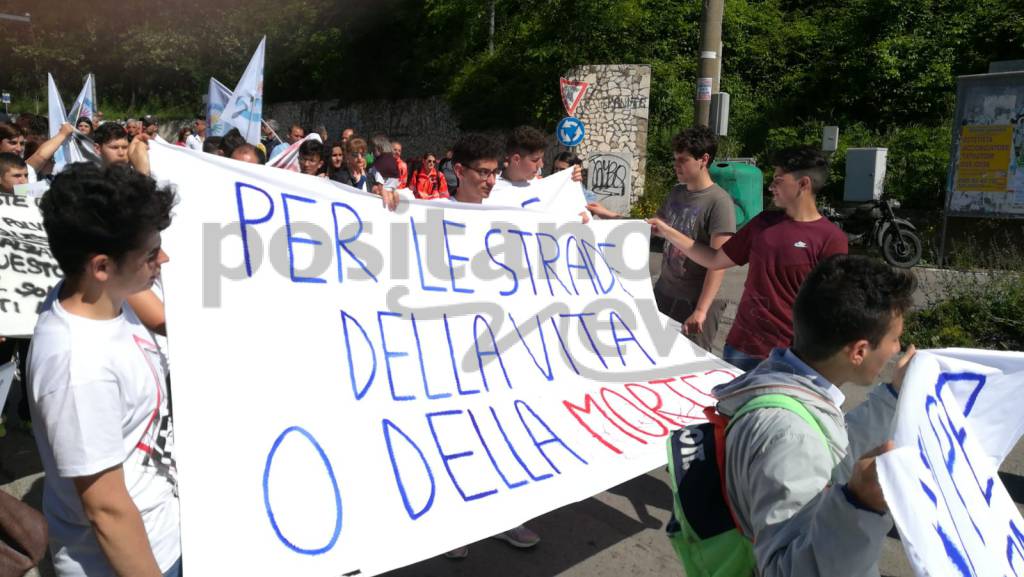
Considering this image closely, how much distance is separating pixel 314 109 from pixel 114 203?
25315mm

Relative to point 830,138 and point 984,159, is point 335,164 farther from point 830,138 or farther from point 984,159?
point 830,138

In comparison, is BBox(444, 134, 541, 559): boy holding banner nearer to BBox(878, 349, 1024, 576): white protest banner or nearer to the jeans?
the jeans

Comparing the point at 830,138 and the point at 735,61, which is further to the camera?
the point at 735,61

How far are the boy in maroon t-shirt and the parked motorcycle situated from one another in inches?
302

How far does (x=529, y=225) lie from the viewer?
3734 millimetres

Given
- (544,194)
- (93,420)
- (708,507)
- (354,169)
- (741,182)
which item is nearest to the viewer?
(93,420)

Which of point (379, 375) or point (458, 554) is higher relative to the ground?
point (379, 375)

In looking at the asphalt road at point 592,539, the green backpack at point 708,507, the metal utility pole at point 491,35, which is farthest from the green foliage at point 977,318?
the metal utility pole at point 491,35

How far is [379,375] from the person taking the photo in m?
2.68

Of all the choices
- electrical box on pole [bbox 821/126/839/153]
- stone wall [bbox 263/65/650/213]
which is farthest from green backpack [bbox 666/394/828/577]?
electrical box on pole [bbox 821/126/839/153]

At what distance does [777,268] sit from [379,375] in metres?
1.82

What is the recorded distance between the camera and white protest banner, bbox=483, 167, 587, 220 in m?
4.43

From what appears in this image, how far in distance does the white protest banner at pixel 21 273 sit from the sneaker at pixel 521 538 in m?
2.51

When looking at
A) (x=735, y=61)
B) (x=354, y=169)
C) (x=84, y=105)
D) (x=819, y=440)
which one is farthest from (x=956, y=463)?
(x=735, y=61)
